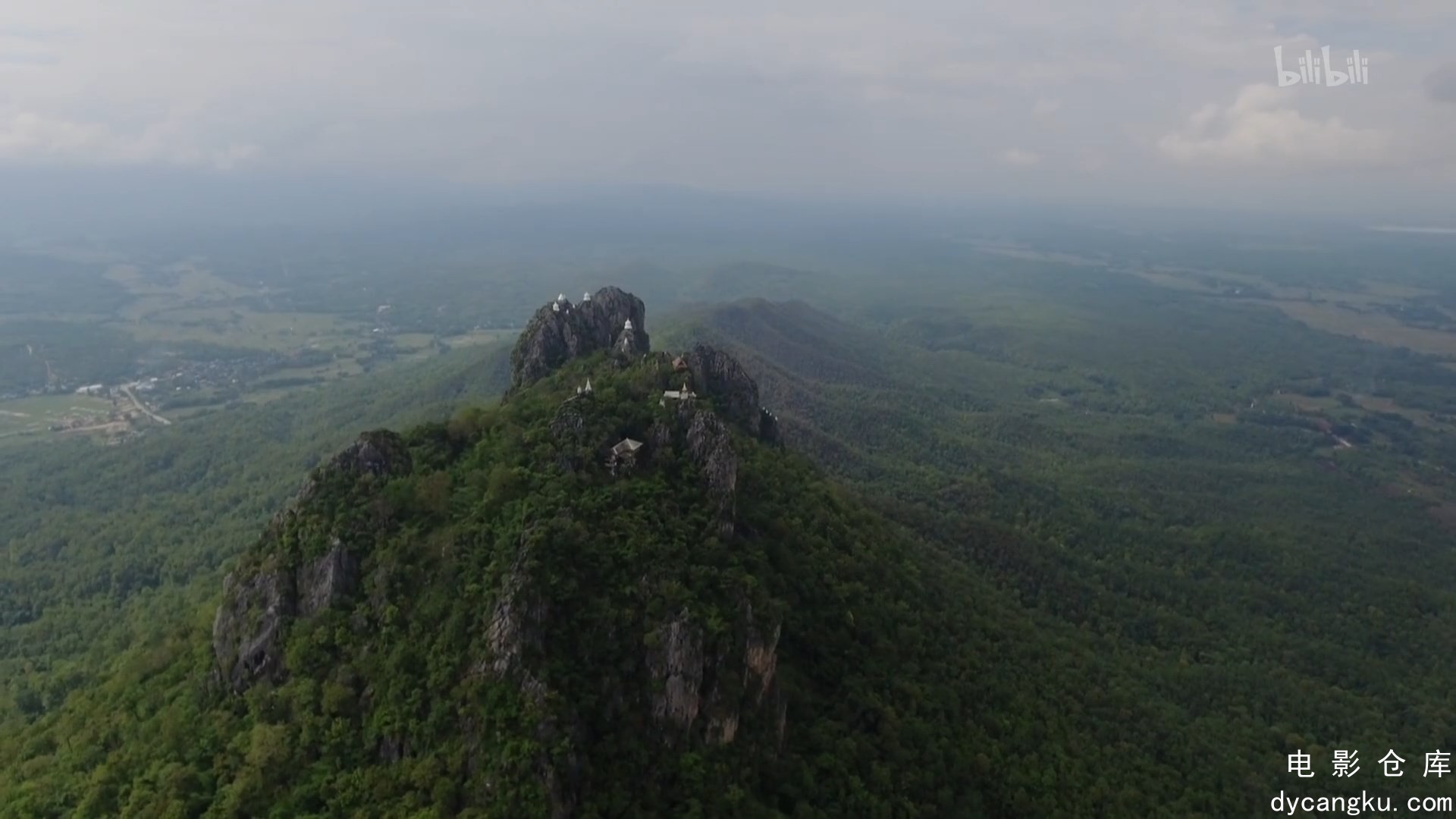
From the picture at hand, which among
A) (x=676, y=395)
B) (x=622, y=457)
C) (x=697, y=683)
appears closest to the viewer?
(x=697, y=683)

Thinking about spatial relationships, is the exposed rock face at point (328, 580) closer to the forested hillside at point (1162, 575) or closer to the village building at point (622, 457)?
the village building at point (622, 457)

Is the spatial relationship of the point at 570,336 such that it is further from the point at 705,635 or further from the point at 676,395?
the point at 705,635

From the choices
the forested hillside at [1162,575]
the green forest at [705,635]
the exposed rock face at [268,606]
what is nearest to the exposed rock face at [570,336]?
the green forest at [705,635]

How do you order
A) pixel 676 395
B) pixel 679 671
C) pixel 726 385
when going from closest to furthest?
pixel 679 671, pixel 676 395, pixel 726 385

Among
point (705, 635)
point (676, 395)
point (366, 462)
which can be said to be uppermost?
point (676, 395)

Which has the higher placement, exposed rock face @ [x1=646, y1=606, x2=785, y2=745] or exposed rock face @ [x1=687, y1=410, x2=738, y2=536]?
exposed rock face @ [x1=687, y1=410, x2=738, y2=536]

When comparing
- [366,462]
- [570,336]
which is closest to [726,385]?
[570,336]

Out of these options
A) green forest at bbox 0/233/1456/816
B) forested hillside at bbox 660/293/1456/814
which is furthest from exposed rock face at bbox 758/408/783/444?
forested hillside at bbox 660/293/1456/814

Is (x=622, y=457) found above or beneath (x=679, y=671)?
above

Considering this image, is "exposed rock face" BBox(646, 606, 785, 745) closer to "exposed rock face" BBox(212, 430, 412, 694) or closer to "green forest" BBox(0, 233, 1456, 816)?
"green forest" BBox(0, 233, 1456, 816)
